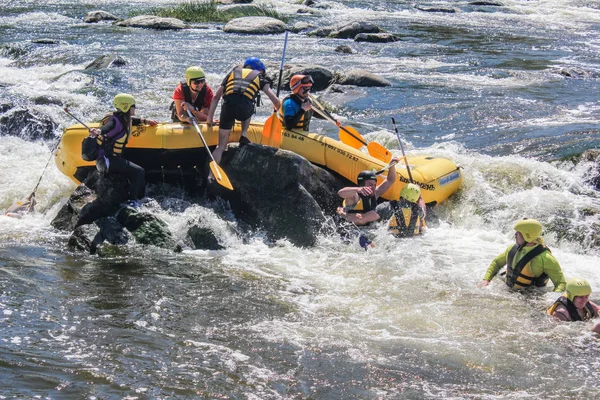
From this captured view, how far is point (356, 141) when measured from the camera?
10.5 meters

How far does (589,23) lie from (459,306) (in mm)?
23881

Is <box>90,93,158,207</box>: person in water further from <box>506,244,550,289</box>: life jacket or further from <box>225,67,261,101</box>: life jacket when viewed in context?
<box>506,244,550,289</box>: life jacket

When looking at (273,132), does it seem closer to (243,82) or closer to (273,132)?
(273,132)

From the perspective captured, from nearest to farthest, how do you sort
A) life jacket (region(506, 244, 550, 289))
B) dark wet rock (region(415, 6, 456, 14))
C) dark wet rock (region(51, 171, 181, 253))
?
life jacket (region(506, 244, 550, 289))
dark wet rock (region(51, 171, 181, 253))
dark wet rock (region(415, 6, 456, 14))

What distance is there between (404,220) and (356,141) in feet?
6.16

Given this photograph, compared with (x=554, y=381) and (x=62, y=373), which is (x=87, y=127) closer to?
(x=62, y=373)

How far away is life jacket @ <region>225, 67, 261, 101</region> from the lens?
29.8 feet

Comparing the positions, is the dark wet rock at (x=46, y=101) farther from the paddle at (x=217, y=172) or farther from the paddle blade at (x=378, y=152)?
the paddle blade at (x=378, y=152)

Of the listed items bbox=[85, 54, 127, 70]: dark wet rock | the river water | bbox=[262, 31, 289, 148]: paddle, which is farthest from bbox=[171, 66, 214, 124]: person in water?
bbox=[85, 54, 127, 70]: dark wet rock

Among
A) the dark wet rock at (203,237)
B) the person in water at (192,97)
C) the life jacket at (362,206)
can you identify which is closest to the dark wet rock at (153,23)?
the person in water at (192,97)

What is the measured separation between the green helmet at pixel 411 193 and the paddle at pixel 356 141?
1253mm

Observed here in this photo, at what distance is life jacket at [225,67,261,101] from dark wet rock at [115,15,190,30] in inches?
643

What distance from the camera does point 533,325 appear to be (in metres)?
6.86

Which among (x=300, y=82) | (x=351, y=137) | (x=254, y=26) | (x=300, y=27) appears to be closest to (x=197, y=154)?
(x=300, y=82)
